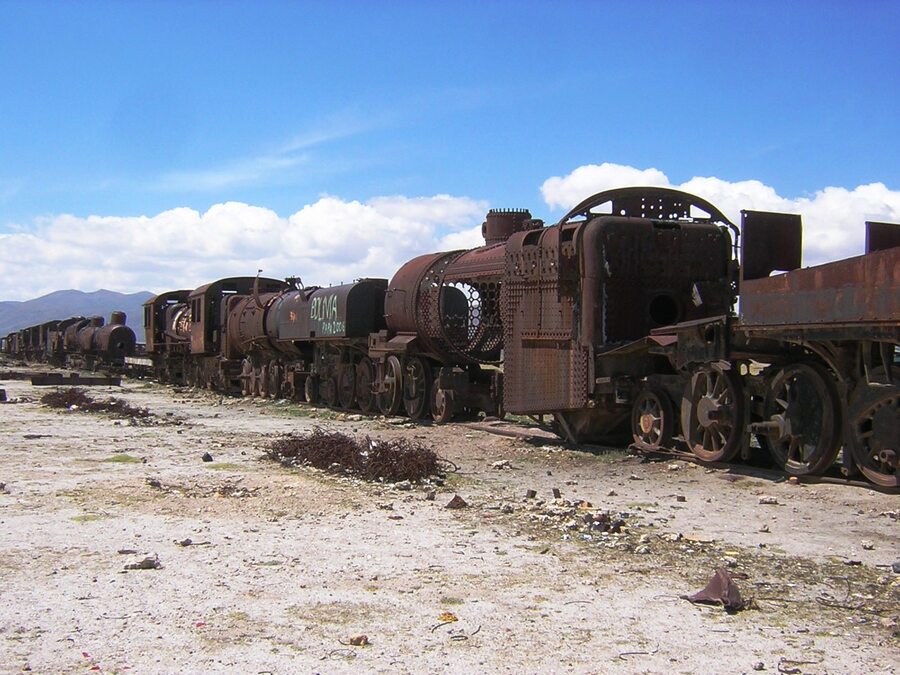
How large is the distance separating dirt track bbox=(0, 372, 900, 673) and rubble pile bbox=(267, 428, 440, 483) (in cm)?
27

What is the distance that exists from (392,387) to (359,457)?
28.2 feet

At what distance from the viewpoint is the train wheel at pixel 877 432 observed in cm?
866

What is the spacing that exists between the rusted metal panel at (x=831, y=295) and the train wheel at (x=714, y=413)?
982 millimetres

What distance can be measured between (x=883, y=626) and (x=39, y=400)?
2258 centimetres

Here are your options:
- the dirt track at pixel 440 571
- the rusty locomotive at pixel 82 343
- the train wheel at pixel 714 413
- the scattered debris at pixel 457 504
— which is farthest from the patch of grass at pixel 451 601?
the rusty locomotive at pixel 82 343

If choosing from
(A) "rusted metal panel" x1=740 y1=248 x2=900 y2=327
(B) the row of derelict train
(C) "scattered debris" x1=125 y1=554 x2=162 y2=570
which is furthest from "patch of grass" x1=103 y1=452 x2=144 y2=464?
(A) "rusted metal panel" x1=740 y1=248 x2=900 y2=327

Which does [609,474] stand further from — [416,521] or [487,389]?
[487,389]

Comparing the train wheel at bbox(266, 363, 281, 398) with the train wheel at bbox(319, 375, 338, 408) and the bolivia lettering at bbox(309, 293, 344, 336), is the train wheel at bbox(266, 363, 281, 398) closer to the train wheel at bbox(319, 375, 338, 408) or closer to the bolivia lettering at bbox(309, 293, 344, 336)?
the train wheel at bbox(319, 375, 338, 408)

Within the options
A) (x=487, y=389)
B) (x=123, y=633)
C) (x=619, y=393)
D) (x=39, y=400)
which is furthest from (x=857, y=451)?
(x=39, y=400)

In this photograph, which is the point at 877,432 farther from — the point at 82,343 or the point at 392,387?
the point at 82,343

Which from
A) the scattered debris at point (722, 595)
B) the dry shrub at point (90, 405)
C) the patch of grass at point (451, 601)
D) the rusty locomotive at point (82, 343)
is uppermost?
the rusty locomotive at point (82, 343)

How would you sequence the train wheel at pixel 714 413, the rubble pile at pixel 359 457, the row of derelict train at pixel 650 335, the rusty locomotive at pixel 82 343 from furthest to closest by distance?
the rusty locomotive at pixel 82 343
the train wheel at pixel 714 413
the rubble pile at pixel 359 457
the row of derelict train at pixel 650 335

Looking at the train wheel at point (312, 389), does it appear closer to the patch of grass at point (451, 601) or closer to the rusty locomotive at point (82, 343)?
the patch of grass at point (451, 601)

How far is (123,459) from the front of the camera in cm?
1199
